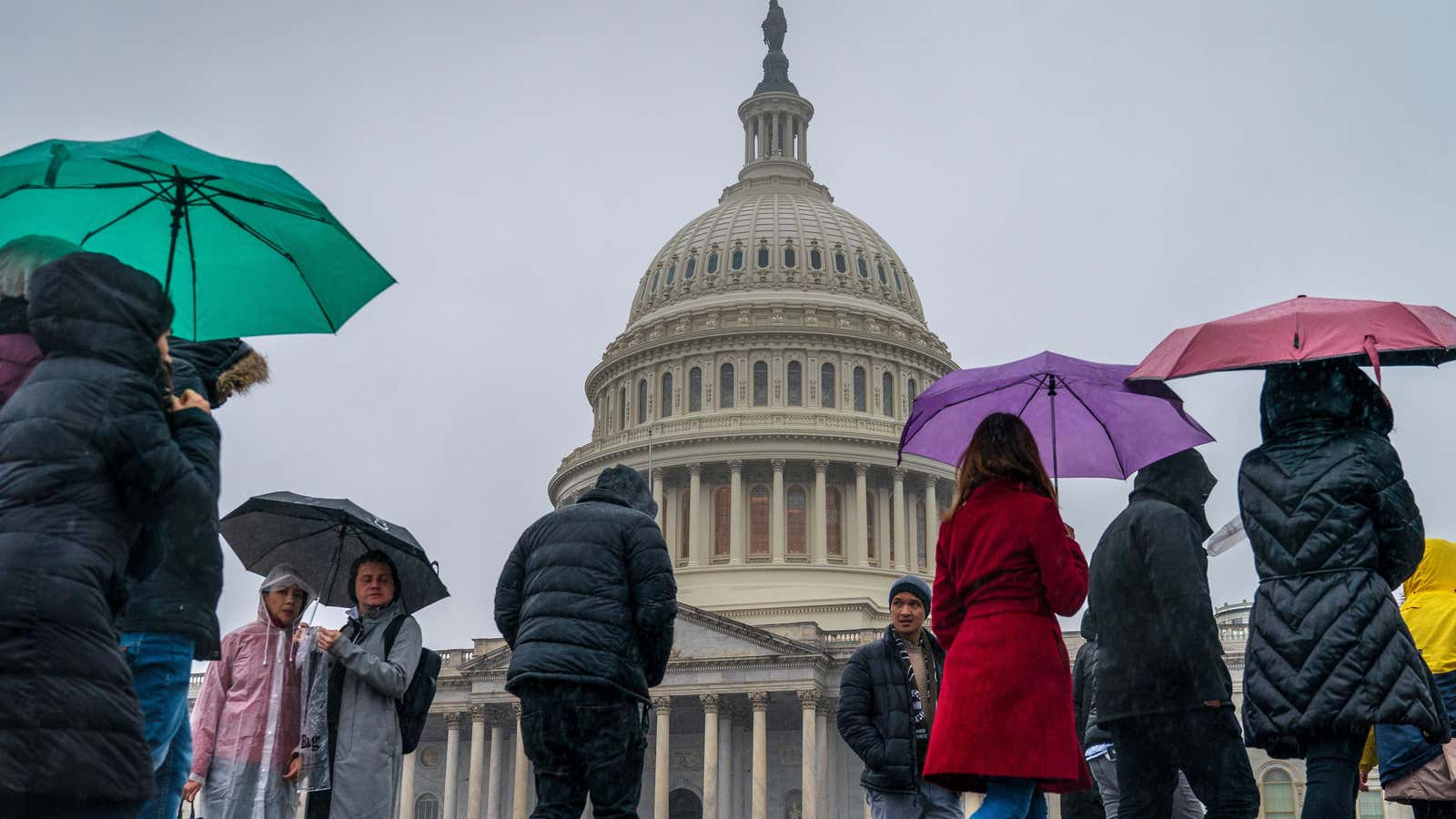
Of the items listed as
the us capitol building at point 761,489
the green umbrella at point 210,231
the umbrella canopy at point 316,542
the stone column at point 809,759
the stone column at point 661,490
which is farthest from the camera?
the stone column at point 661,490

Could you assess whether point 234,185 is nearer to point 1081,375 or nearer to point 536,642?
point 536,642

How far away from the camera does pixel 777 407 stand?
68062mm

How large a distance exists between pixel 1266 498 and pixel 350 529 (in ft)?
21.1

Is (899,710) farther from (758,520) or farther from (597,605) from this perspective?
(758,520)

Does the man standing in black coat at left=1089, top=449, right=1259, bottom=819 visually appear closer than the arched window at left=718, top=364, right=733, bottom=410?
Yes

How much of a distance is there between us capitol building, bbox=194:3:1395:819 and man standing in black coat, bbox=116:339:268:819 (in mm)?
44239

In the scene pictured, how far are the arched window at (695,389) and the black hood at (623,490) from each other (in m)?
59.8

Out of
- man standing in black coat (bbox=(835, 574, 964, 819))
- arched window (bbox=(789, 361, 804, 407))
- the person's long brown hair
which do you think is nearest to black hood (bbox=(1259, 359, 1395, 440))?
the person's long brown hair

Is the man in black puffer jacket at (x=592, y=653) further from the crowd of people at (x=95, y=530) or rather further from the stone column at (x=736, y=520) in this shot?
the stone column at (x=736, y=520)

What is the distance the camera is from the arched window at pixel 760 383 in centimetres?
6900


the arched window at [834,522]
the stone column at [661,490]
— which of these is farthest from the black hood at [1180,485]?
the stone column at [661,490]

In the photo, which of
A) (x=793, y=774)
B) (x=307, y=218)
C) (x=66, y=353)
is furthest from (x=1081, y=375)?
(x=793, y=774)

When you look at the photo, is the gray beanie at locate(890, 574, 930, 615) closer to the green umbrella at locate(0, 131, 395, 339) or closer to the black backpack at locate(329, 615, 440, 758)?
the black backpack at locate(329, 615, 440, 758)

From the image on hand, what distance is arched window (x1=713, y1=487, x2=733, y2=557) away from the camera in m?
65.0
